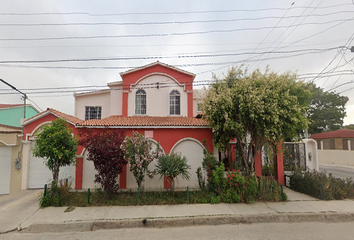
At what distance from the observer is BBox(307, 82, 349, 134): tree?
27.0m

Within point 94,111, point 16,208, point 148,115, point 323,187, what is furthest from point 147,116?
point 323,187

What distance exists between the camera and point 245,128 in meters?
8.03

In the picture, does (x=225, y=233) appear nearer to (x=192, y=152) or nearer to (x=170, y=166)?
(x=170, y=166)

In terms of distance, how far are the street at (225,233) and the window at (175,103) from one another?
9.20 m

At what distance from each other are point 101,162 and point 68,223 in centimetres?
221

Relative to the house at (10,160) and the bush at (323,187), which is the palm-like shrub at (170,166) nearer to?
the bush at (323,187)

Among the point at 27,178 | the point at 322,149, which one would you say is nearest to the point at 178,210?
the point at 27,178

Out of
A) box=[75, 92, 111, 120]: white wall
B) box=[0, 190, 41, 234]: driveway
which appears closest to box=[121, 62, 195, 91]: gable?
box=[75, 92, 111, 120]: white wall

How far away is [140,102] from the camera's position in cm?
1355

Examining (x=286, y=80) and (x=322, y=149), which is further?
(x=322, y=149)

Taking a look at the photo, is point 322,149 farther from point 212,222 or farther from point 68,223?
point 68,223

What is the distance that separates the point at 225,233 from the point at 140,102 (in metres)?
10.5

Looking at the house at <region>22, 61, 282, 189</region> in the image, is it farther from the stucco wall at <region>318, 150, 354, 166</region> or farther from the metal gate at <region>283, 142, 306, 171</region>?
the stucco wall at <region>318, 150, 354, 166</region>

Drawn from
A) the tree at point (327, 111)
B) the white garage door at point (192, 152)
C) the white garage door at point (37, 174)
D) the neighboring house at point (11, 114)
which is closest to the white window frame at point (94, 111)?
the white garage door at point (37, 174)
